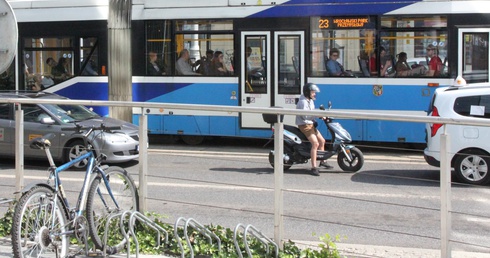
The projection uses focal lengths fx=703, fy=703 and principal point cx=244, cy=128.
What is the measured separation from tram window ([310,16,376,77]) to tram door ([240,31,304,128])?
1.05 ft

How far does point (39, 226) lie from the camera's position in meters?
5.46

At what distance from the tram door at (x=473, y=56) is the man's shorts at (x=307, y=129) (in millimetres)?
3920

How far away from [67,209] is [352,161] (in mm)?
6657

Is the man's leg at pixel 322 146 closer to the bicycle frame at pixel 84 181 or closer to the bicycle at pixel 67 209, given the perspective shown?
the bicycle at pixel 67 209

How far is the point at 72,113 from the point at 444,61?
727cm

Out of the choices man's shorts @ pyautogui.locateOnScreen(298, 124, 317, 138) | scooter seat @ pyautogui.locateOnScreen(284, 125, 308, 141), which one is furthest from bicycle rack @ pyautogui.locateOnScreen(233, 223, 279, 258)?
scooter seat @ pyautogui.locateOnScreen(284, 125, 308, 141)

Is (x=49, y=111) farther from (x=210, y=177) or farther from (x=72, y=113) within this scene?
(x=210, y=177)

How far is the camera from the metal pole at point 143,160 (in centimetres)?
611

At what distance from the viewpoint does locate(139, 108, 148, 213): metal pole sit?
611cm

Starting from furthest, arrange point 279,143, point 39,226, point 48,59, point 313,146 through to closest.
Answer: point 48,59
point 313,146
point 279,143
point 39,226

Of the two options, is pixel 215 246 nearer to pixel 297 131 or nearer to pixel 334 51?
pixel 297 131

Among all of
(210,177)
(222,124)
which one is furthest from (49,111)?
(210,177)

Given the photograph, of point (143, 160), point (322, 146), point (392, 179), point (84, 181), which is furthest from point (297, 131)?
point (84, 181)

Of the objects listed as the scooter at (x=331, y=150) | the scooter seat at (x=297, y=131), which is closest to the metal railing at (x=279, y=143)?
the scooter at (x=331, y=150)
